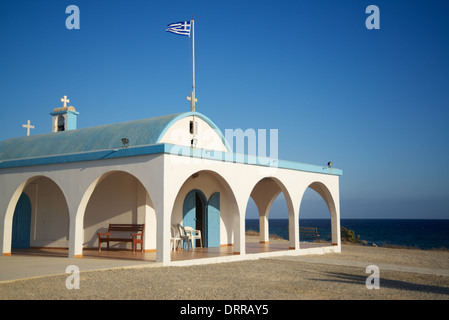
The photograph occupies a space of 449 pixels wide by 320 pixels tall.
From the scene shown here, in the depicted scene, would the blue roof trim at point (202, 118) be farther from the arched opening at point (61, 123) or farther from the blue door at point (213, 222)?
the arched opening at point (61, 123)

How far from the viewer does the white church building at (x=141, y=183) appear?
489 inches

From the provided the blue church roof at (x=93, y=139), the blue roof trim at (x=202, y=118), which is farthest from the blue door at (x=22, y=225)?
the blue roof trim at (x=202, y=118)

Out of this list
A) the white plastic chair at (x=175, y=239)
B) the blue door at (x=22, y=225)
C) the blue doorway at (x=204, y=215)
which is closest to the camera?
the white plastic chair at (x=175, y=239)

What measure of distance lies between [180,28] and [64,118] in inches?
255

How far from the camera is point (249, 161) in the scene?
14.7 metres

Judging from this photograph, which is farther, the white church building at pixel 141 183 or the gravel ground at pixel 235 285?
the white church building at pixel 141 183


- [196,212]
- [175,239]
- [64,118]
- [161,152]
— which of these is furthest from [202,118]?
[64,118]

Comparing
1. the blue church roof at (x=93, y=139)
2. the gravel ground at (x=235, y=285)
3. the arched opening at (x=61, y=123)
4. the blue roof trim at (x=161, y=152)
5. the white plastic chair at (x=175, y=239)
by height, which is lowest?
A: the gravel ground at (x=235, y=285)

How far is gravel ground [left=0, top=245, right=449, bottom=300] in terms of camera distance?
26.0 feet

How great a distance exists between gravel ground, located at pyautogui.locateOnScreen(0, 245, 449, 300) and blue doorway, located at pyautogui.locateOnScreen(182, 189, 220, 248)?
4.54m

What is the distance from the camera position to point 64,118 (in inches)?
768

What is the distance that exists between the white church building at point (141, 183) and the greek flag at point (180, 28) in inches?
144
